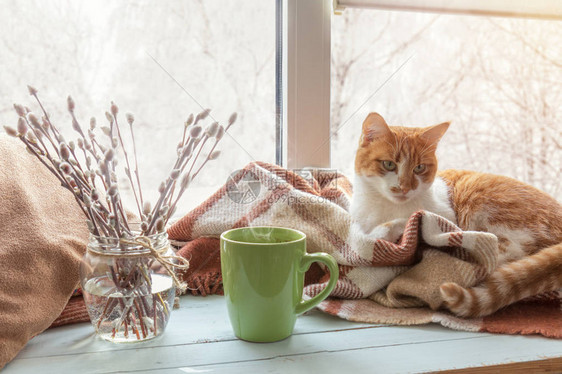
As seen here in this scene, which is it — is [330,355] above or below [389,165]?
below

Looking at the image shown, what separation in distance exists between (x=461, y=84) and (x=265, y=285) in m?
0.94

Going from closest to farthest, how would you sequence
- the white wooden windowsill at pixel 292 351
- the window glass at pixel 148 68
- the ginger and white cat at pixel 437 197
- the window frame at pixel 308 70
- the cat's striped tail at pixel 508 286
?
1. the white wooden windowsill at pixel 292 351
2. the cat's striped tail at pixel 508 286
3. the ginger and white cat at pixel 437 197
4. the window glass at pixel 148 68
5. the window frame at pixel 308 70

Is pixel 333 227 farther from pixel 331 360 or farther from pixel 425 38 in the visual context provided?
pixel 425 38

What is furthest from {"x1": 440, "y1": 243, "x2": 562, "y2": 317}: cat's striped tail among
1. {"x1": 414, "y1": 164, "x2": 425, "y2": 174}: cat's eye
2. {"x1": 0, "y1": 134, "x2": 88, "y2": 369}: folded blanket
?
{"x1": 0, "y1": 134, "x2": 88, "y2": 369}: folded blanket

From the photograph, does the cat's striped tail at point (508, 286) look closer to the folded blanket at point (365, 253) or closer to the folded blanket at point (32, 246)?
the folded blanket at point (365, 253)

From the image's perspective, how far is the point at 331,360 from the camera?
621mm

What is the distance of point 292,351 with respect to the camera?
2.11ft

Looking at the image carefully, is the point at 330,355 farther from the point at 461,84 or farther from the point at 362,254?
the point at 461,84

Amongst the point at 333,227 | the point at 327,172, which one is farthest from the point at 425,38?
the point at 333,227

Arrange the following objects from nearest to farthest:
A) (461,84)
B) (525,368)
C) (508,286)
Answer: (525,368)
(508,286)
(461,84)

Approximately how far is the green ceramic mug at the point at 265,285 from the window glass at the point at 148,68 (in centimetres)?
34

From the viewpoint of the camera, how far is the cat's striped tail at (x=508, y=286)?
2.36ft

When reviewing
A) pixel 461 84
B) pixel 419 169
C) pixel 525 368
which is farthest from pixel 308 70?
pixel 525 368

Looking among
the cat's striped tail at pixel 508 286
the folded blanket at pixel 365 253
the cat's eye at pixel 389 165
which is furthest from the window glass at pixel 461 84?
the cat's striped tail at pixel 508 286
